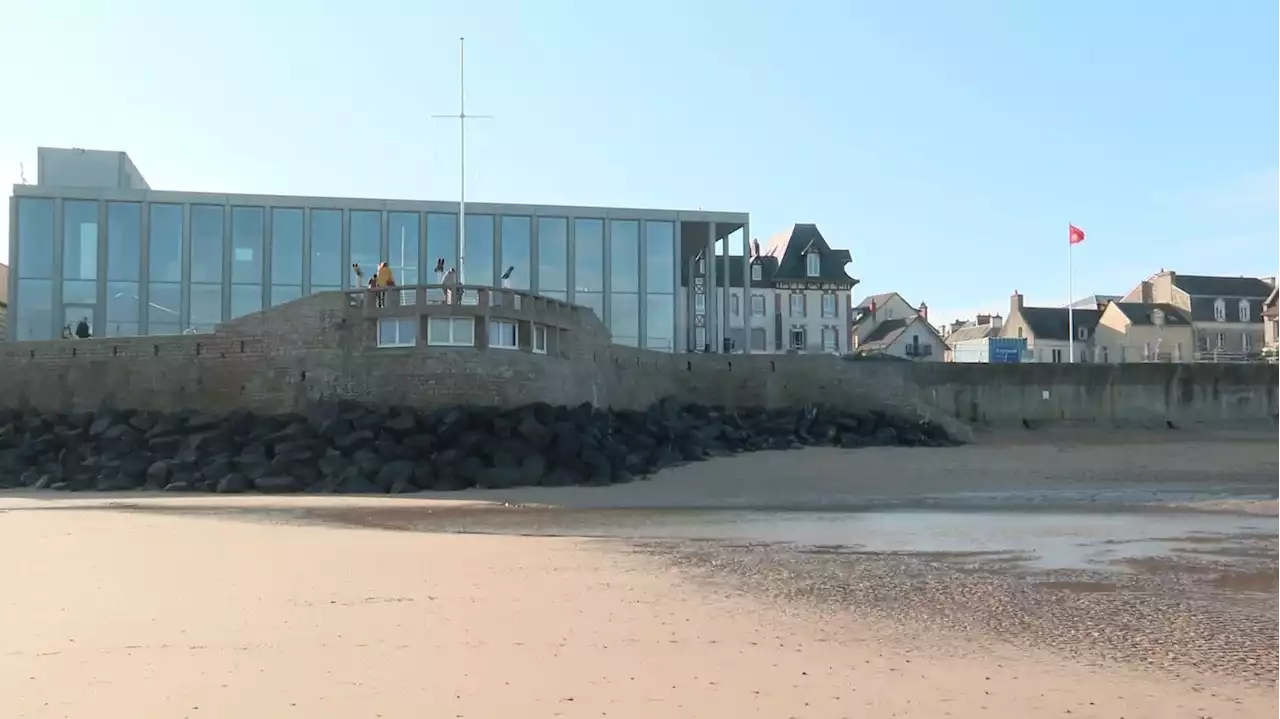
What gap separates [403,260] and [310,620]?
29624mm

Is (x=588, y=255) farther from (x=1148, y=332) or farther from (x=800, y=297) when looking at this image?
(x=1148, y=332)

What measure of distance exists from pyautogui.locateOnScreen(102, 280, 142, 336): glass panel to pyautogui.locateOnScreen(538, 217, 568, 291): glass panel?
13.4 m

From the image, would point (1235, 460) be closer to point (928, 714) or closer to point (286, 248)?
point (928, 714)

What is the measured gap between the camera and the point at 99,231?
3588cm

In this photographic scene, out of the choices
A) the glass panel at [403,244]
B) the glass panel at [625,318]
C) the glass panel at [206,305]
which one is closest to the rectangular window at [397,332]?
the glass panel at [403,244]

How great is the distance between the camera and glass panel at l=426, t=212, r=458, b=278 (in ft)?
125

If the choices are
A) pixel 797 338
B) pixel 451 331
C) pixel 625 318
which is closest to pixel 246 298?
pixel 625 318

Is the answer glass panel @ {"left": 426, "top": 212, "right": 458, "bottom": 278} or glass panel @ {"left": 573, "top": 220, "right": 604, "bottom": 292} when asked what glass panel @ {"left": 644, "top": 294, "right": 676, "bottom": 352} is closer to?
glass panel @ {"left": 573, "top": 220, "right": 604, "bottom": 292}

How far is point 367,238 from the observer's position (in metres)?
37.8

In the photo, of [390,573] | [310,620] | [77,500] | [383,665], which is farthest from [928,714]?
[77,500]

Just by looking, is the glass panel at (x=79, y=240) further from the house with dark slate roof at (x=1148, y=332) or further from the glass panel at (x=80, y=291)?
the house with dark slate roof at (x=1148, y=332)

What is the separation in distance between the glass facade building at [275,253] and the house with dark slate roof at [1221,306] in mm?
44491

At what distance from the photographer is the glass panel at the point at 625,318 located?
39.0 meters

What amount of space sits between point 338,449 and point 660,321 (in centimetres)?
1704
